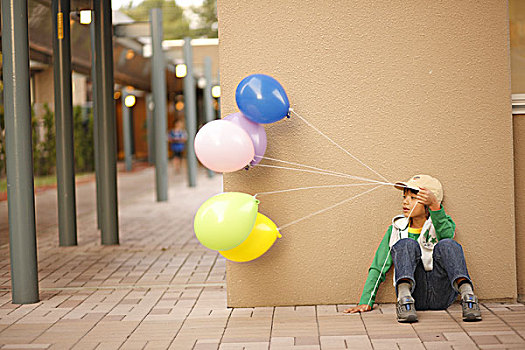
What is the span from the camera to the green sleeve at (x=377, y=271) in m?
4.37

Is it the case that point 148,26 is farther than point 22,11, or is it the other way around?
point 148,26

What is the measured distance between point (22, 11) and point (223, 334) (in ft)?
8.05

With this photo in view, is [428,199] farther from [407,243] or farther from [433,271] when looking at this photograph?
[433,271]

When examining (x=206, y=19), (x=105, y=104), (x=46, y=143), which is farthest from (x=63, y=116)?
(x=206, y=19)

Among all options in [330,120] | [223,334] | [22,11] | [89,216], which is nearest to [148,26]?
[89,216]

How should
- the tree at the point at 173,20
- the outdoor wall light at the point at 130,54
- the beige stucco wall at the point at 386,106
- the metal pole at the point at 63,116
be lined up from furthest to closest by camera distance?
the tree at the point at 173,20 < the outdoor wall light at the point at 130,54 < the metal pole at the point at 63,116 < the beige stucco wall at the point at 386,106

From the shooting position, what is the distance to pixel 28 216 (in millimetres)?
4793

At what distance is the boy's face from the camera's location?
423 cm

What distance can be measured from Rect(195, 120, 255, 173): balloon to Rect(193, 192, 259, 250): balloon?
201 mm

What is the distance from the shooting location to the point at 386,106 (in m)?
4.47

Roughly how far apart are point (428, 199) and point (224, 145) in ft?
3.94

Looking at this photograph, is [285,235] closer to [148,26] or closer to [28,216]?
[28,216]

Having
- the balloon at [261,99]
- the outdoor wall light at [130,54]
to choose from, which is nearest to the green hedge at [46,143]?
the outdoor wall light at [130,54]

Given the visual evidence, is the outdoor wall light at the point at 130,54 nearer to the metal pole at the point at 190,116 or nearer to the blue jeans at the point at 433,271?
the metal pole at the point at 190,116
